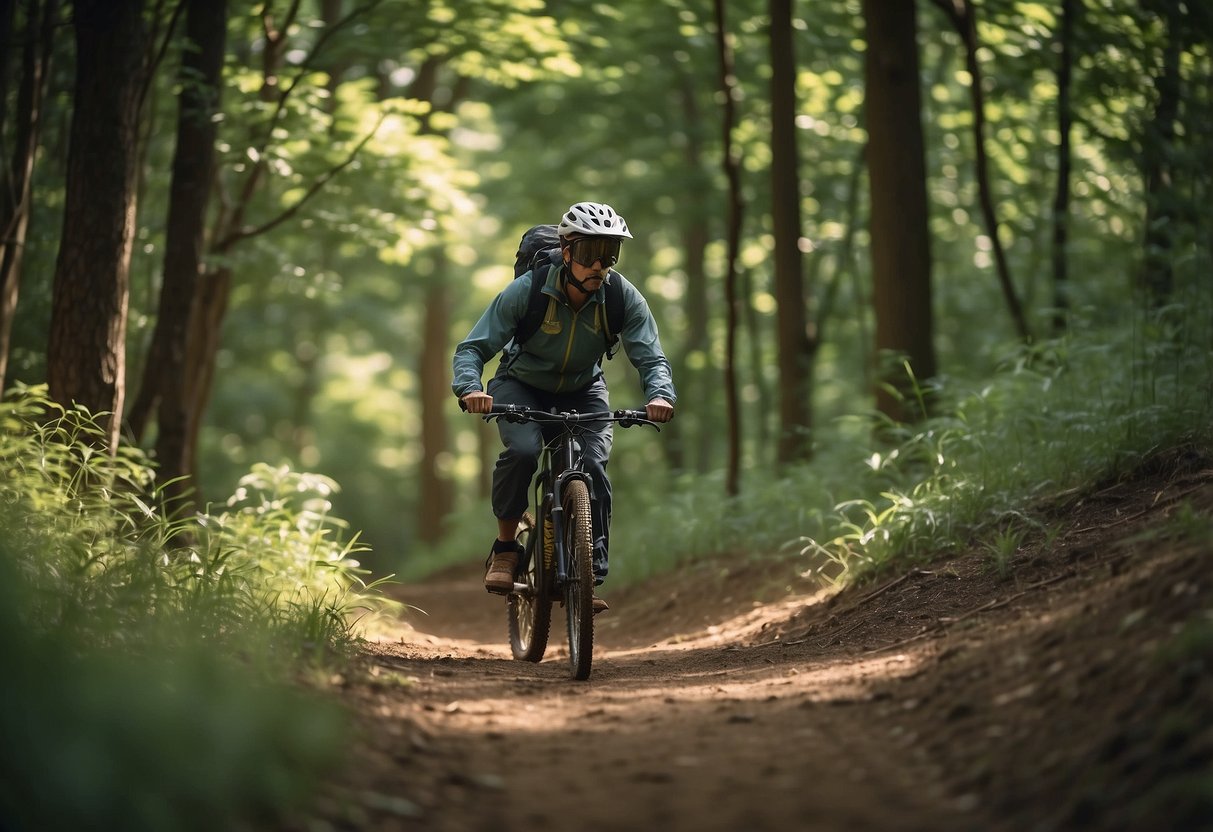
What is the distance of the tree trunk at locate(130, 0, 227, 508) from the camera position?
959 centimetres

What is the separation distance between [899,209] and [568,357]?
467 cm

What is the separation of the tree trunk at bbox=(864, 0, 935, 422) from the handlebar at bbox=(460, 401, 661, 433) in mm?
4353

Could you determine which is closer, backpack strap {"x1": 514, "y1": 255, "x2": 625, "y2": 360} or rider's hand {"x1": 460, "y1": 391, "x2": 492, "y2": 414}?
rider's hand {"x1": 460, "y1": 391, "x2": 492, "y2": 414}

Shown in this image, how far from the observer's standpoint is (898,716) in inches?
184

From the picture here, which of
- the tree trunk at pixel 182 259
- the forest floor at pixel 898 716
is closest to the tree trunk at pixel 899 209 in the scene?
the forest floor at pixel 898 716

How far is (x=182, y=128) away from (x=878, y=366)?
20.1ft

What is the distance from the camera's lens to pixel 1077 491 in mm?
7145

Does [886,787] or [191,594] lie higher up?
[191,594]

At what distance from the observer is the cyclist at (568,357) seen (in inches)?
257


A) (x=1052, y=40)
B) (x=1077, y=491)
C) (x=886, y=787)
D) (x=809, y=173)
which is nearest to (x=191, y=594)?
(x=886, y=787)

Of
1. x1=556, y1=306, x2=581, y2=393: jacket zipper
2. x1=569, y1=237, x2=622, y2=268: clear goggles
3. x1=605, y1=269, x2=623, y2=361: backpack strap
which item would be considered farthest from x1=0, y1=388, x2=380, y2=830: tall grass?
x1=569, y1=237, x2=622, y2=268: clear goggles

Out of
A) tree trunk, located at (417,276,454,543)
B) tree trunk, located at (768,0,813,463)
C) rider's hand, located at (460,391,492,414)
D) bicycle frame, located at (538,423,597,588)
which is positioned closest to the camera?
rider's hand, located at (460,391,492,414)

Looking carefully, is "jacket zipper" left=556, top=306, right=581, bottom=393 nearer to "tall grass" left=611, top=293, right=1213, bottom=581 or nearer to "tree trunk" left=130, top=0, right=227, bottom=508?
"tall grass" left=611, top=293, right=1213, bottom=581

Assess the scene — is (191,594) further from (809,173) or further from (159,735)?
(809,173)
